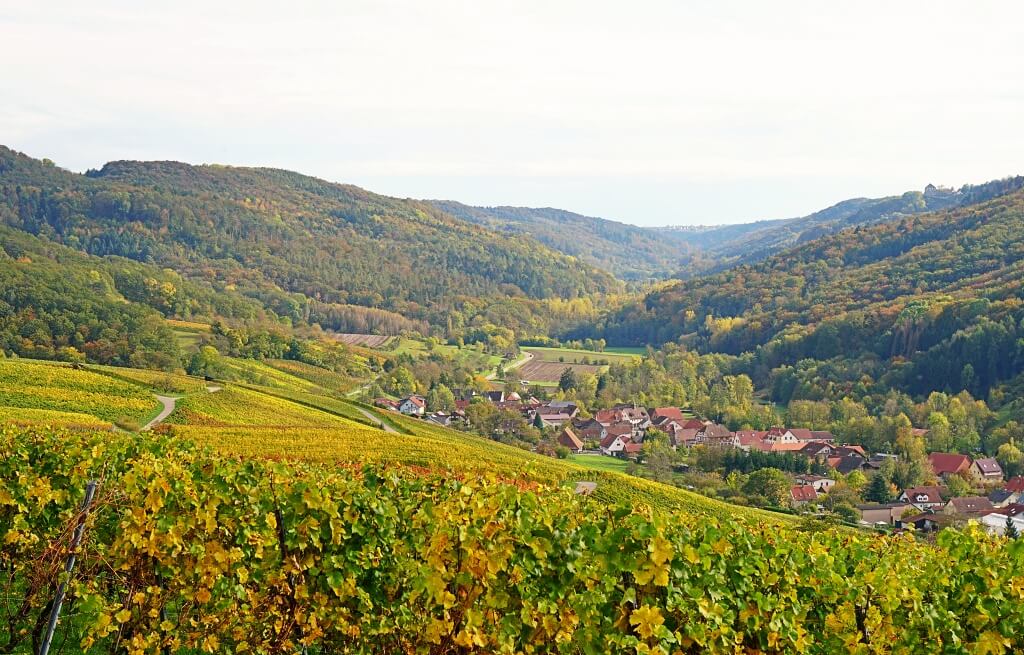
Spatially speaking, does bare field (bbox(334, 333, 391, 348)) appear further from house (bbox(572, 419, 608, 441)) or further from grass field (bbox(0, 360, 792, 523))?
grass field (bbox(0, 360, 792, 523))

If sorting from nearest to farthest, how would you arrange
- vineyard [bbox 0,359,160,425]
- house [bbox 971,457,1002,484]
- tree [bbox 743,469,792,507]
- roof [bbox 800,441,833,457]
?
vineyard [bbox 0,359,160,425] < tree [bbox 743,469,792,507] < house [bbox 971,457,1002,484] < roof [bbox 800,441,833,457]

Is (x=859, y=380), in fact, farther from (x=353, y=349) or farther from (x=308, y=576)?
(x=308, y=576)

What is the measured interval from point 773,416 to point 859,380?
16777 millimetres

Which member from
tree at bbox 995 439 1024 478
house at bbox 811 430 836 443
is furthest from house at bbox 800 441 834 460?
tree at bbox 995 439 1024 478

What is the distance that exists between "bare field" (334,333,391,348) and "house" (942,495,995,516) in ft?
300

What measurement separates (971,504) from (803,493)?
8873 mm

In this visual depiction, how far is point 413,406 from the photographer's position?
7969cm

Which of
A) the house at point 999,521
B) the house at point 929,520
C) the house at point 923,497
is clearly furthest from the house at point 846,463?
the house at point 929,520

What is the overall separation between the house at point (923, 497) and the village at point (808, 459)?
57 mm

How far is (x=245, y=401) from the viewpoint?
4481 centimetres

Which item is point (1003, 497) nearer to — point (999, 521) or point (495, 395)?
point (999, 521)

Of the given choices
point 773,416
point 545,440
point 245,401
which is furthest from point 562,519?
point 773,416

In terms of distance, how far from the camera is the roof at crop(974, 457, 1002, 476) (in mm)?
60125

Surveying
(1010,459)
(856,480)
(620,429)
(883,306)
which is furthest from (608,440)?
(883,306)
